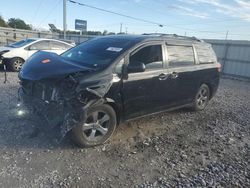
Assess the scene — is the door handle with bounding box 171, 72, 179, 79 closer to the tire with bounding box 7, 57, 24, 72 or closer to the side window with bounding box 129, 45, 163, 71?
the side window with bounding box 129, 45, 163, 71

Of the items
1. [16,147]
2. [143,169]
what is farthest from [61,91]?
[143,169]

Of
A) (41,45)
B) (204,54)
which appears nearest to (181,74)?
(204,54)

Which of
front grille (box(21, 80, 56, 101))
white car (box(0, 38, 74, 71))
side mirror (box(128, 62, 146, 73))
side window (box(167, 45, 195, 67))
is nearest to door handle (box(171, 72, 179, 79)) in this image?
side window (box(167, 45, 195, 67))

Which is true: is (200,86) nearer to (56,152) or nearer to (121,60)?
(121,60)

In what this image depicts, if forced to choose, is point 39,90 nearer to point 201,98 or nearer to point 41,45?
point 201,98

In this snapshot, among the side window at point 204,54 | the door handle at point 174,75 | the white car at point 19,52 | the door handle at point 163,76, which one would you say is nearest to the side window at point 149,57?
the door handle at point 163,76

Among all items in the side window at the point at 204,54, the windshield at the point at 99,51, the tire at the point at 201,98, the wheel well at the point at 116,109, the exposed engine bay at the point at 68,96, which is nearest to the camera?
the exposed engine bay at the point at 68,96

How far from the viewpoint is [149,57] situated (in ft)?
16.4

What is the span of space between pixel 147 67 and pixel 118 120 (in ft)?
3.70

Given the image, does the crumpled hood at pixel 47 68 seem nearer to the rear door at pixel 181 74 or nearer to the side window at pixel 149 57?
the side window at pixel 149 57

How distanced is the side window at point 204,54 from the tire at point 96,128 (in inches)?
120

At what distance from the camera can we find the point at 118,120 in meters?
4.67

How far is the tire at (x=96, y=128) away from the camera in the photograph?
4.14 metres

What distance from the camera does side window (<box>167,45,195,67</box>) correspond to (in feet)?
17.8
